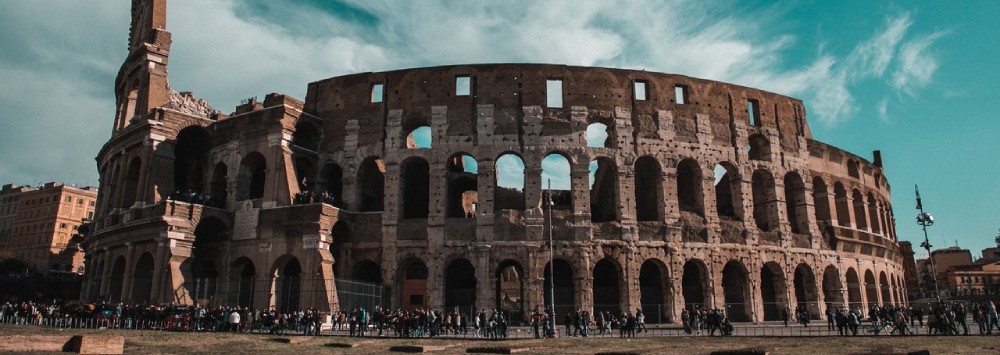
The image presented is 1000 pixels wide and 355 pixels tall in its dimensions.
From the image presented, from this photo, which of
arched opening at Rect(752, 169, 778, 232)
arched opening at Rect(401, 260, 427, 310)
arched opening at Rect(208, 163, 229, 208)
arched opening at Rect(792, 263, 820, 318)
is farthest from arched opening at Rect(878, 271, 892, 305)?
arched opening at Rect(208, 163, 229, 208)

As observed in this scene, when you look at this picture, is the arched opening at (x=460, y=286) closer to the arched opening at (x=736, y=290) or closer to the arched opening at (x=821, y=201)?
the arched opening at (x=736, y=290)

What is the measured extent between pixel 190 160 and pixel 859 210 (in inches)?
1415

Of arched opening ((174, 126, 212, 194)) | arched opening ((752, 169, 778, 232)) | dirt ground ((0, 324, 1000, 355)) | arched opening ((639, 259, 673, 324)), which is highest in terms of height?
arched opening ((174, 126, 212, 194))

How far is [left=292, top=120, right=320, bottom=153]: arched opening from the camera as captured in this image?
1228 inches

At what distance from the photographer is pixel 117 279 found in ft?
102

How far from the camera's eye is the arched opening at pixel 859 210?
121ft

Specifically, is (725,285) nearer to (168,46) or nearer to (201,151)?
(201,151)

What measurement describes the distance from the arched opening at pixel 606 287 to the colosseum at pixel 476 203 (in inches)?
4.0

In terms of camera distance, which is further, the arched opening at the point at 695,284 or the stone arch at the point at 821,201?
the stone arch at the point at 821,201

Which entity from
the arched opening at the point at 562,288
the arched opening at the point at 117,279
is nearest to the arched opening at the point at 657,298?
the arched opening at the point at 562,288

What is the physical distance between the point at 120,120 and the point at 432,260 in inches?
811

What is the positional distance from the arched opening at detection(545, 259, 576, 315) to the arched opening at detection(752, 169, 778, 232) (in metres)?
9.77

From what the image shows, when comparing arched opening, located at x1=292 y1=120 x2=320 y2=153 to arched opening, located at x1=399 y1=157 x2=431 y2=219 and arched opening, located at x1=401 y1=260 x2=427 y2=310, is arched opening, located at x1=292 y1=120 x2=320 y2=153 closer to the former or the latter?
arched opening, located at x1=399 y1=157 x2=431 y2=219

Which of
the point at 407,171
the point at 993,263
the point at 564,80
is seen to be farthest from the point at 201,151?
the point at 993,263
